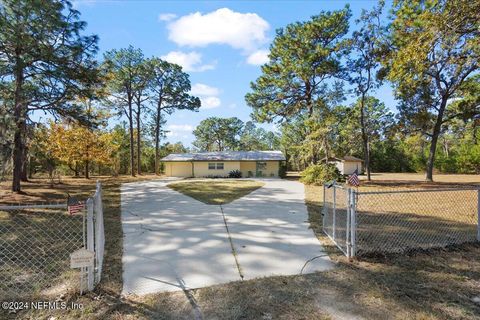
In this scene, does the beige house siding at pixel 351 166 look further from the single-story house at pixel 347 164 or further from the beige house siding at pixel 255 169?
the beige house siding at pixel 255 169

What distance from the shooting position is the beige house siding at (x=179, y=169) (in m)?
28.5

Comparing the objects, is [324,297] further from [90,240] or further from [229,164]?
[229,164]

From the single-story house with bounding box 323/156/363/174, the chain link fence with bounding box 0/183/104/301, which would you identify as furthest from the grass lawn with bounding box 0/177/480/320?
the single-story house with bounding box 323/156/363/174

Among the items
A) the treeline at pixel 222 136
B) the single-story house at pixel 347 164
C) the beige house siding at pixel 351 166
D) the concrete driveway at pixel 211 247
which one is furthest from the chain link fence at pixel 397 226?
the treeline at pixel 222 136

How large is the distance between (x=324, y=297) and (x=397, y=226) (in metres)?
4.30

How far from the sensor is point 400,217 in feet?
25.2

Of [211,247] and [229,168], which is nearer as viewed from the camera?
[211,247]

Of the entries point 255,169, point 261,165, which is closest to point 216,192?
point 255,169

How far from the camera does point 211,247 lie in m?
5.09

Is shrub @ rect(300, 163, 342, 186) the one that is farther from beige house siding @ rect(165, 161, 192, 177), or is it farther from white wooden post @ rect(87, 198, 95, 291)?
white wooden post @ rect(87, 198, 95, 291)

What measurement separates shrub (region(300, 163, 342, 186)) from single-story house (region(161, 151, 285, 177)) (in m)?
7.26

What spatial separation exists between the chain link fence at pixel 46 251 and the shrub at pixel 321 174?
14.6 meters

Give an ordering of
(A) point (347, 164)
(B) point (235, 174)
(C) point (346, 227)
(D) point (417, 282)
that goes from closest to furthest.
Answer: (D) point (417, 282) → (C) point (346, 227) → (B) point (235, 174) → (A) point (347, 164)

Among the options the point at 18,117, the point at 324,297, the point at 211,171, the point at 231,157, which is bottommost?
the point at 324,297
